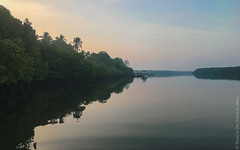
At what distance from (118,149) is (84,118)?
12.8 meters

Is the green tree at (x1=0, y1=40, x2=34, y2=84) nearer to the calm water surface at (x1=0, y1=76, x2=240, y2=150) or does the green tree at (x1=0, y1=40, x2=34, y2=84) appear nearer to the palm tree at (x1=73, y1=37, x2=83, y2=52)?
the calm water surface at (x1=0, y1=76, x2=240, y2=150)

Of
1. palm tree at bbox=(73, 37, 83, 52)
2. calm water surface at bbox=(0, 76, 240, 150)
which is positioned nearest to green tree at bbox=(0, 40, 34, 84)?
calm water surface at bbox=(0, 76, 240, 150)

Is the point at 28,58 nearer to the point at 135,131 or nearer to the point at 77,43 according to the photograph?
the point at 135,131

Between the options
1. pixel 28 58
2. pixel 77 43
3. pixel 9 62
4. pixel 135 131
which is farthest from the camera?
pixel 77 43

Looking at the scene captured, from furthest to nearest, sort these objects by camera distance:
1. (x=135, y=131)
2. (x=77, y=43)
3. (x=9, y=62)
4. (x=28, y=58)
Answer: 1. (x=77, y=43)
2. (x=28, y=58)
3. (x=9, y=62)
4. (x=135, y=131)

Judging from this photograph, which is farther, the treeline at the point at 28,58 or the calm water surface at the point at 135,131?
the treeline at the point at 28,58

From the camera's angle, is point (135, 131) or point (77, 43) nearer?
point (135, 131)

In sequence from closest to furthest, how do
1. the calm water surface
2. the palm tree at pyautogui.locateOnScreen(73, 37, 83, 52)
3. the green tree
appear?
the calm water surface → the green tree → the palm tree at pyautogui.locateOnScreen(73, 37, 83, 52)

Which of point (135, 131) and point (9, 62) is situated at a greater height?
point (9, 62)

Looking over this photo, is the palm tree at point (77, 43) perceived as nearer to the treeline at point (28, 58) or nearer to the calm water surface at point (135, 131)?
the treeline at point (28, 58)

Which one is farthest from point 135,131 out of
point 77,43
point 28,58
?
point 77,43

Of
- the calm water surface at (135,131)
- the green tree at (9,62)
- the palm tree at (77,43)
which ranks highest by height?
the palm tree at (77,43)

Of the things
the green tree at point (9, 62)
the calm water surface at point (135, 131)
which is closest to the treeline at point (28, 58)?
the green tree at point (9, 62)

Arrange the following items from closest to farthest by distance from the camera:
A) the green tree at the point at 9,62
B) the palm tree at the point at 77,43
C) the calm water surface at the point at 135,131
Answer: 1. the calm water surface at the point at 135,131
2. the green tree at the point at 9,62
3. the palm tree at the point at 77,43
